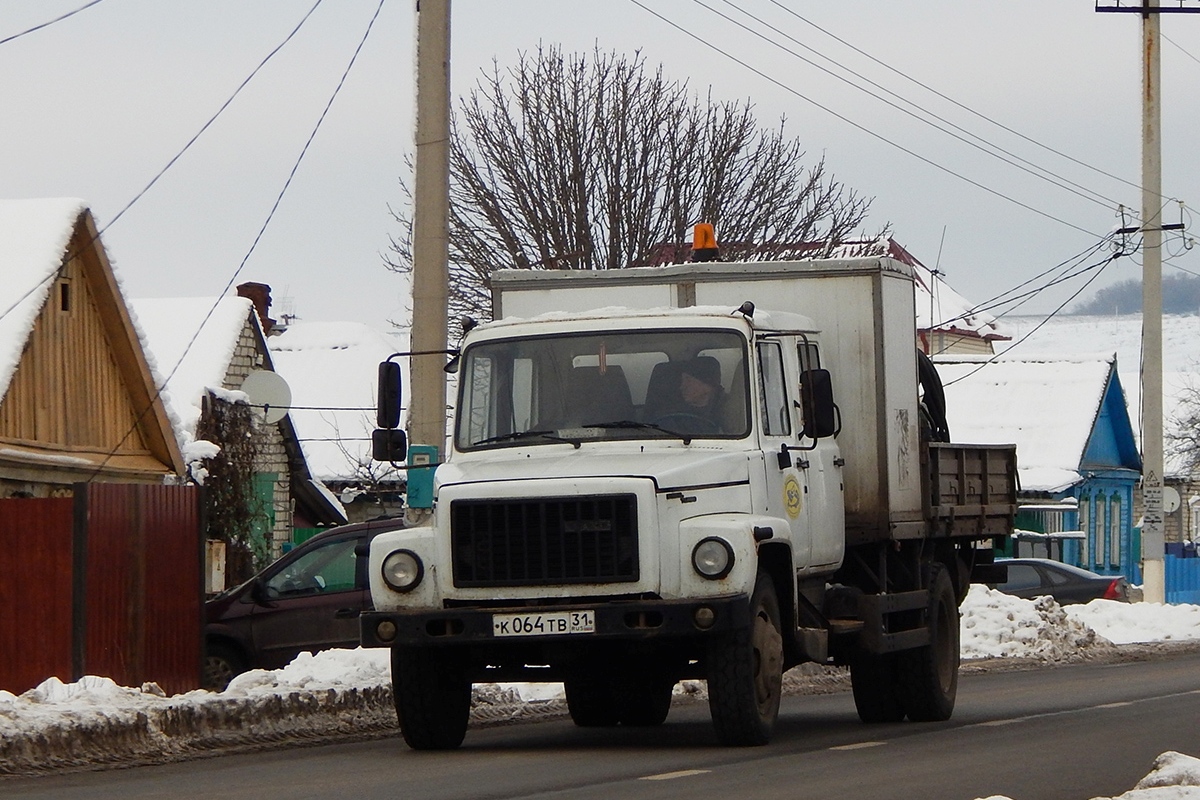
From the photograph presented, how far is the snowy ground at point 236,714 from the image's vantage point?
11.2 m

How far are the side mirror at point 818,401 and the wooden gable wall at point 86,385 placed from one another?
42.9ft

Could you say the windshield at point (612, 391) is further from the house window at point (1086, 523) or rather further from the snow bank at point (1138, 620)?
the house window at point (1086, 523)

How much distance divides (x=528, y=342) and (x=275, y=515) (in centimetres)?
2535

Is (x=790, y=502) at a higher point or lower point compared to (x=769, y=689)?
higher

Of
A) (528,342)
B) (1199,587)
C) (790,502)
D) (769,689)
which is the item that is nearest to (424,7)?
(528,342)

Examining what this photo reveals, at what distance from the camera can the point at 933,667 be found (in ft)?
47.8

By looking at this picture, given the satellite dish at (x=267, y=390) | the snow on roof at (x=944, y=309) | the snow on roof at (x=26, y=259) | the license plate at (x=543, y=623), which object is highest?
the snow on roof at (x=944, y=309)

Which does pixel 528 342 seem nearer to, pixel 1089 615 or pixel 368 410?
pixel 1089 615

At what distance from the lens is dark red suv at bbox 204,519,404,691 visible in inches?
696

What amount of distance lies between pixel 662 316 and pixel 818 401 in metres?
1.09

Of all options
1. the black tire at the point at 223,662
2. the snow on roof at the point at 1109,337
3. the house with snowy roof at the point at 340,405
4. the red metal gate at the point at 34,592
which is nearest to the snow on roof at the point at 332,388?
the house with snowy roof at the point at 340,405

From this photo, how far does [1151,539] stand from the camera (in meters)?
32.0

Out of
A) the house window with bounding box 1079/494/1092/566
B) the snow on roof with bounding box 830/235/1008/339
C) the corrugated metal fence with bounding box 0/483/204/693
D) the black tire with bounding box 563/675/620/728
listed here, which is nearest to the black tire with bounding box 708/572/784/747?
the black tire with bounding box 563/675/620/728

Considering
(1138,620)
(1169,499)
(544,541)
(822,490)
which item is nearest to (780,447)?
(822,490)
